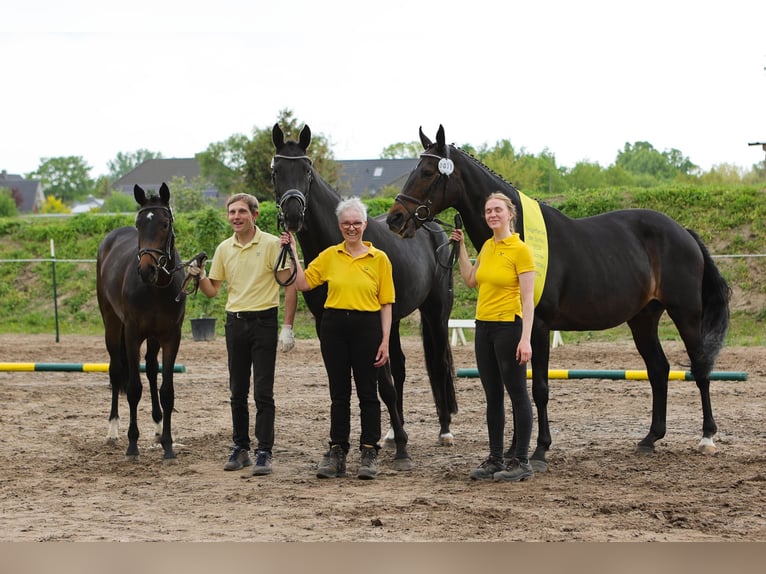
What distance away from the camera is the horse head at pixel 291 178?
593cm

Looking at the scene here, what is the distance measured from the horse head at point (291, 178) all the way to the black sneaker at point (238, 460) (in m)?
1.65

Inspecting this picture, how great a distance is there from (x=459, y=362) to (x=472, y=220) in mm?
6677

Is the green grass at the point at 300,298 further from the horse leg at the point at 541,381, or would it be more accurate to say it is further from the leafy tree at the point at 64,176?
the leafy tree at the point at 64,176

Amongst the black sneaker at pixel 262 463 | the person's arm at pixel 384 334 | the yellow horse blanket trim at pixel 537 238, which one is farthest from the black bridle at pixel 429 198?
the black sneaker at pixel 262 463

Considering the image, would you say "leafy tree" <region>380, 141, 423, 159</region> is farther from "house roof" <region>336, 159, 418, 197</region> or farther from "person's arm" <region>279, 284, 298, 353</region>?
"person's arm" <region>279, 284, 298, 353</region>

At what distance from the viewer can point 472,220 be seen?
6543 mm

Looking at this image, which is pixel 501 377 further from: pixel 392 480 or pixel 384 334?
pixel 392 480

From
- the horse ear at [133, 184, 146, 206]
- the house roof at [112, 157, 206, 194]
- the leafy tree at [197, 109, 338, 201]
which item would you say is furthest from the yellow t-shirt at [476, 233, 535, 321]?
the house roof at [112, 157, 206, 194]

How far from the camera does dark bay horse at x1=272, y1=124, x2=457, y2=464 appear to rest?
609 cm

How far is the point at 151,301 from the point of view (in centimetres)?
700

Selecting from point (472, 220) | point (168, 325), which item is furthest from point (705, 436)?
point (168, 325)

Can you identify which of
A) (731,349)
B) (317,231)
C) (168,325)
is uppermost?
(317,231)

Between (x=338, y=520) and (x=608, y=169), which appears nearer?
(x=338, y=520)

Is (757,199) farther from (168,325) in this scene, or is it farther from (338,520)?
(338,520)
